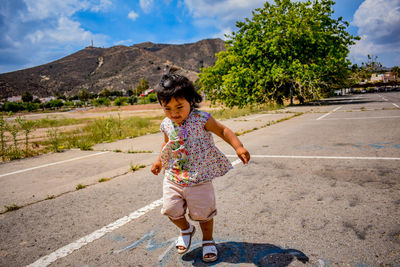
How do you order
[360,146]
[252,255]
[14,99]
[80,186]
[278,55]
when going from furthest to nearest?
1. [14,99]
2. [278,55]
3. [360,146]
4. [80,186]
5. [252,255]

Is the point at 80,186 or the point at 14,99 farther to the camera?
the point at 14,99

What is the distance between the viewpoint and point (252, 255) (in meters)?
2.11

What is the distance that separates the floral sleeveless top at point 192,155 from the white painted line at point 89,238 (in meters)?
0.96

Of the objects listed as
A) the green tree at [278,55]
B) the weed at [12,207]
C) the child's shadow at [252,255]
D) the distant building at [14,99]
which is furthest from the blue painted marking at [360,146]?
the distant building at [14,99]

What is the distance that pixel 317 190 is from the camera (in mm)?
3408

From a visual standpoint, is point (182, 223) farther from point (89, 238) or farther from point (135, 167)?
point (135, 167)

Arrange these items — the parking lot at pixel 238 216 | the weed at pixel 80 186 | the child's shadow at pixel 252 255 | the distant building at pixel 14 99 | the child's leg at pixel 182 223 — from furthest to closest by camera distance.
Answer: the distant building at pixel 14 99, the weed at pixel 80 186, the child's leg at pixel 182 223, the parking lot at pixel 238 216, the child's shadow at pixel 252 255

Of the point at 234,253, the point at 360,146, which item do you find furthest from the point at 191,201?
the point at 360,146

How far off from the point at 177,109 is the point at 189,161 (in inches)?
17.7

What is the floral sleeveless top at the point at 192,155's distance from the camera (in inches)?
86.3

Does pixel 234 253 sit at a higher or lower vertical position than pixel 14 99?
lower

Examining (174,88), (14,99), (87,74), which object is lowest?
(174,88)

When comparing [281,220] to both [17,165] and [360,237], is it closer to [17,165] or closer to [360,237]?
[360,237]

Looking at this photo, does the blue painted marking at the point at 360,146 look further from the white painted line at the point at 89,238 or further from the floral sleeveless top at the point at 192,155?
the floral sleeveless top at the point at 192,155
